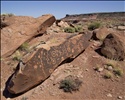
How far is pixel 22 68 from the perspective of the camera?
829 cm

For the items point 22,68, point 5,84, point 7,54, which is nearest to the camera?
point 22,68

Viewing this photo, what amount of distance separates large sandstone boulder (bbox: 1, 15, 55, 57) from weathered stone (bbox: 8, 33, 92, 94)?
3.69 metres

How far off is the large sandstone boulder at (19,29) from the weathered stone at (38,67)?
3.69m

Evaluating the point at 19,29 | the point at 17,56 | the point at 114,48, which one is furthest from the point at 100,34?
the point at 19,29

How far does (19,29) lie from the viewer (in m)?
12.7

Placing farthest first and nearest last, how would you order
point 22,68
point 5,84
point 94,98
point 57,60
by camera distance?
point 5,84 → point 57,60 → point 22,68 → point 94,98

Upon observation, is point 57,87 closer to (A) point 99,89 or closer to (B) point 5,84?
(A) point 99,89

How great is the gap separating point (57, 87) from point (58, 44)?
5.87 feet

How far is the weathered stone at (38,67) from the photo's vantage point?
8.27 metres

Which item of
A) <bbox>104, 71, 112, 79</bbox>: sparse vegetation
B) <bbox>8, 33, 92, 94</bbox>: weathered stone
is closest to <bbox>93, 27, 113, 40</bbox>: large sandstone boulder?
<bbox>8, 33, 92, 94</bbox>: weathered stone

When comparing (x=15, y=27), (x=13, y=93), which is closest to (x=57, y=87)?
(x=13, y=93)

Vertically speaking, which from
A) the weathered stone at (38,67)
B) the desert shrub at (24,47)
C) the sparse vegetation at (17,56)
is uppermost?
the weathered stone at (38,67)

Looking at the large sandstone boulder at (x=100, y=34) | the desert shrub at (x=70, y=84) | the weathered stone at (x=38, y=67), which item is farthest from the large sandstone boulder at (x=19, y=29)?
the desert shrub at (x=70, y=84)

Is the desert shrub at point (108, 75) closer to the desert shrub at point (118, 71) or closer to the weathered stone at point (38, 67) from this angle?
the desert shrub at point (118, 71)
